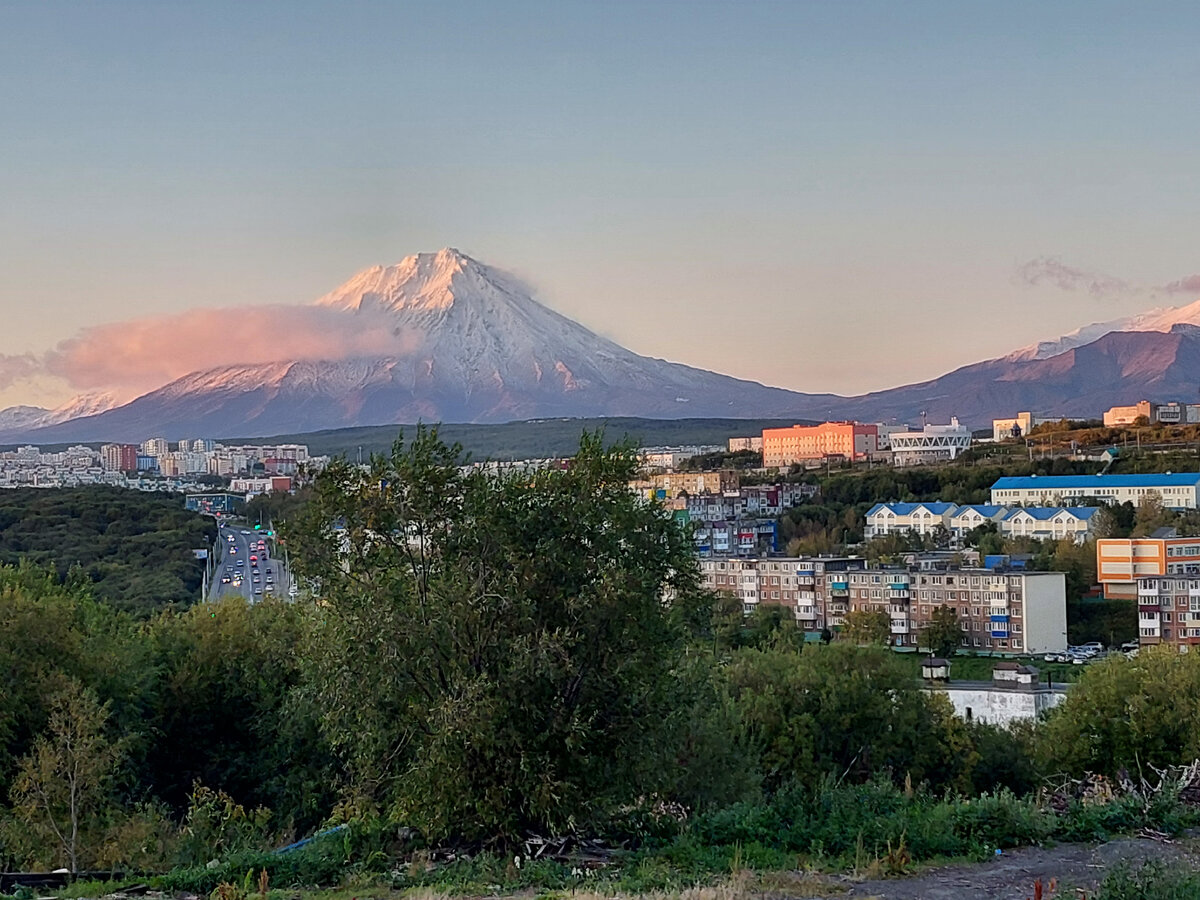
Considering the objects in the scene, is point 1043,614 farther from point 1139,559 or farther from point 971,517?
point 971,517

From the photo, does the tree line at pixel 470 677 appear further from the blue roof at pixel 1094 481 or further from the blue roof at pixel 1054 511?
the blue roof at pixel 1094 481

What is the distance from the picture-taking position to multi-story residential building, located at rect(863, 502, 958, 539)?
73312mm

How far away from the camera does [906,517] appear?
245ft

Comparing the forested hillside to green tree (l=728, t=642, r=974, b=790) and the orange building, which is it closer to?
green tree (l=728, t=642, r=974, b=790)

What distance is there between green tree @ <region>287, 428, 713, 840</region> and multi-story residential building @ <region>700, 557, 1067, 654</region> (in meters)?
37.2

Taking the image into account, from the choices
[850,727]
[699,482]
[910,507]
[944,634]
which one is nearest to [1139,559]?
[944,634]

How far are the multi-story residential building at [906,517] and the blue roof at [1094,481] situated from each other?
20.6 ft

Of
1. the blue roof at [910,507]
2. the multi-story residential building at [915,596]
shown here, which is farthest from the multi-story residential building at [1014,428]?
the multi-story residential building at [915,596]

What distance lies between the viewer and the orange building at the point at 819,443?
132250 mm

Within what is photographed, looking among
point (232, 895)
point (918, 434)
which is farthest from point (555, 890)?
point (918, 434)

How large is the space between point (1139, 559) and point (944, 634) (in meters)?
12.8

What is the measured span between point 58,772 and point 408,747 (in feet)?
14.6

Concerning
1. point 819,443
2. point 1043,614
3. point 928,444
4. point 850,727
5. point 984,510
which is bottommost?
point 1043,614

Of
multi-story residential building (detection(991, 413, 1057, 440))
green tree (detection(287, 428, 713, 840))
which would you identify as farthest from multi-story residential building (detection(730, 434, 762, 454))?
green tree (detection(287, 428, 713, 840))
